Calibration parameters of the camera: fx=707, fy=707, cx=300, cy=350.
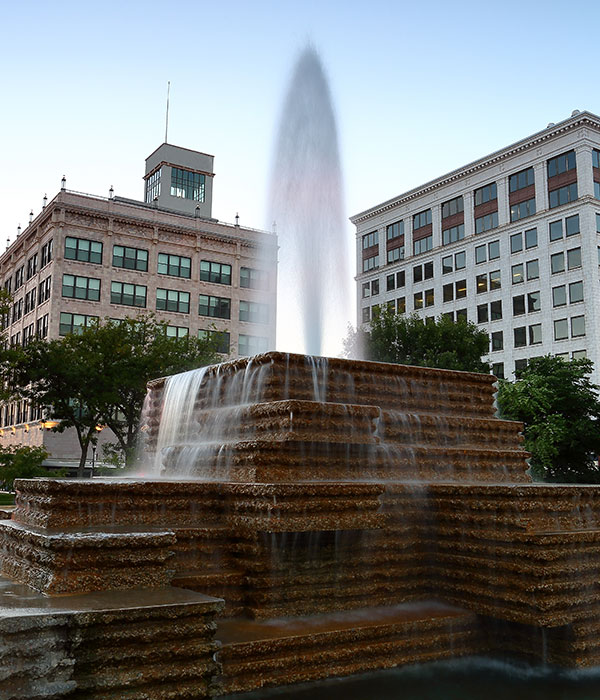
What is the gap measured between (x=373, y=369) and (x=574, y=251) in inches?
2199

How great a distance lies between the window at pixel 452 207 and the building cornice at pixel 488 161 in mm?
1963

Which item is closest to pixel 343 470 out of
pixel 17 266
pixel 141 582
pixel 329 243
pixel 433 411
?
pixel 433 411

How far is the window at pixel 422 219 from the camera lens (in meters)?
79.3

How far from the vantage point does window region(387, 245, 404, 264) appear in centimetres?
8262

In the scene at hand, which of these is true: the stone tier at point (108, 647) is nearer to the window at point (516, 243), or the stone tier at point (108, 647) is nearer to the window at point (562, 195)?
the window at point (562, 195)

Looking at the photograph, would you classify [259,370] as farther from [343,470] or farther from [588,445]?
[588,445]

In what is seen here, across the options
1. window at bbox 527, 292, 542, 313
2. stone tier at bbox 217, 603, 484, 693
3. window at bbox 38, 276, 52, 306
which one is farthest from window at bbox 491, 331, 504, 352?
stone tier at bbox 217, 603, 484, 693

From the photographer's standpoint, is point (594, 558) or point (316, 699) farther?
point (594, 558)

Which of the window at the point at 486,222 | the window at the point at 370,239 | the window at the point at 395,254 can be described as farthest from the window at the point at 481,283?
the window at the point at 370,239

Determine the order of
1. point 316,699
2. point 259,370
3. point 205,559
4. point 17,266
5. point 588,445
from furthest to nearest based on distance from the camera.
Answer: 1. point 17,266
2. point 588,445
3. point 259,370
4. point 205,559
5. point 316,699

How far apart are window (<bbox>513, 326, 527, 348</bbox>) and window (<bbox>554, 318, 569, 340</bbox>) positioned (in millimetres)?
3453

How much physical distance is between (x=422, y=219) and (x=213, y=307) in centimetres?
2848

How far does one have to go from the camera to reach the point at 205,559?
8641 mm

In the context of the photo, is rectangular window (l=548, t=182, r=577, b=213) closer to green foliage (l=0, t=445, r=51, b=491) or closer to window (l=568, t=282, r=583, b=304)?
window (l=568, t=282, r=583, b=304)
